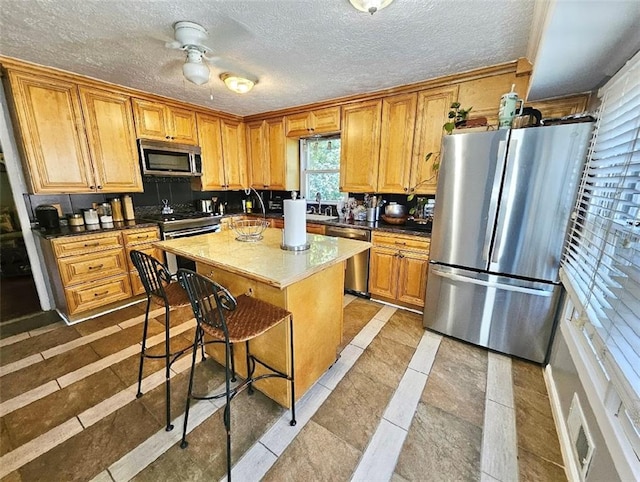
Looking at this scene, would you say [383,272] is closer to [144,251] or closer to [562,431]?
[562,431]

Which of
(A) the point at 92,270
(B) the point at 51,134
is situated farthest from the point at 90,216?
(B) the point at 51,134

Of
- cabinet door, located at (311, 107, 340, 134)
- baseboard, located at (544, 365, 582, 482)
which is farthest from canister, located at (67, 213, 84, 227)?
baseboard, located at (544, 365, 582, 482)

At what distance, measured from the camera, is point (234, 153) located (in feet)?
13.5

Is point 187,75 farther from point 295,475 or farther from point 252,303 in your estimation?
point 295,475

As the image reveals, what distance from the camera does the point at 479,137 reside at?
6.50ft

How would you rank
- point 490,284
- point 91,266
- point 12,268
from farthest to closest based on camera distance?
point 12,268 → point 91,266 → point 490,284

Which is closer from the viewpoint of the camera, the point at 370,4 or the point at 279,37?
the point at 370,4

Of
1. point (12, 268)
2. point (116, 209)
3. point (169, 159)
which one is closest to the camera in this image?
point (116, 209)

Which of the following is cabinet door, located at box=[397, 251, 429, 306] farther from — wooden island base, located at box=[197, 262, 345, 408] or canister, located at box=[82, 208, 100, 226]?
canister, located at box=[82, 208, 100, 226]

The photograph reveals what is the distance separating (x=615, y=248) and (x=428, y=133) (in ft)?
6.21

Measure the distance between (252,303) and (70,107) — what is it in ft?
9.27

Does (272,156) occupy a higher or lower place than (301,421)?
higher

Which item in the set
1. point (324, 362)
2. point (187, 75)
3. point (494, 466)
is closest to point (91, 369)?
point (324, 362)

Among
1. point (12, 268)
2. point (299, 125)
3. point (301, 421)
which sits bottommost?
point (301, 421)
